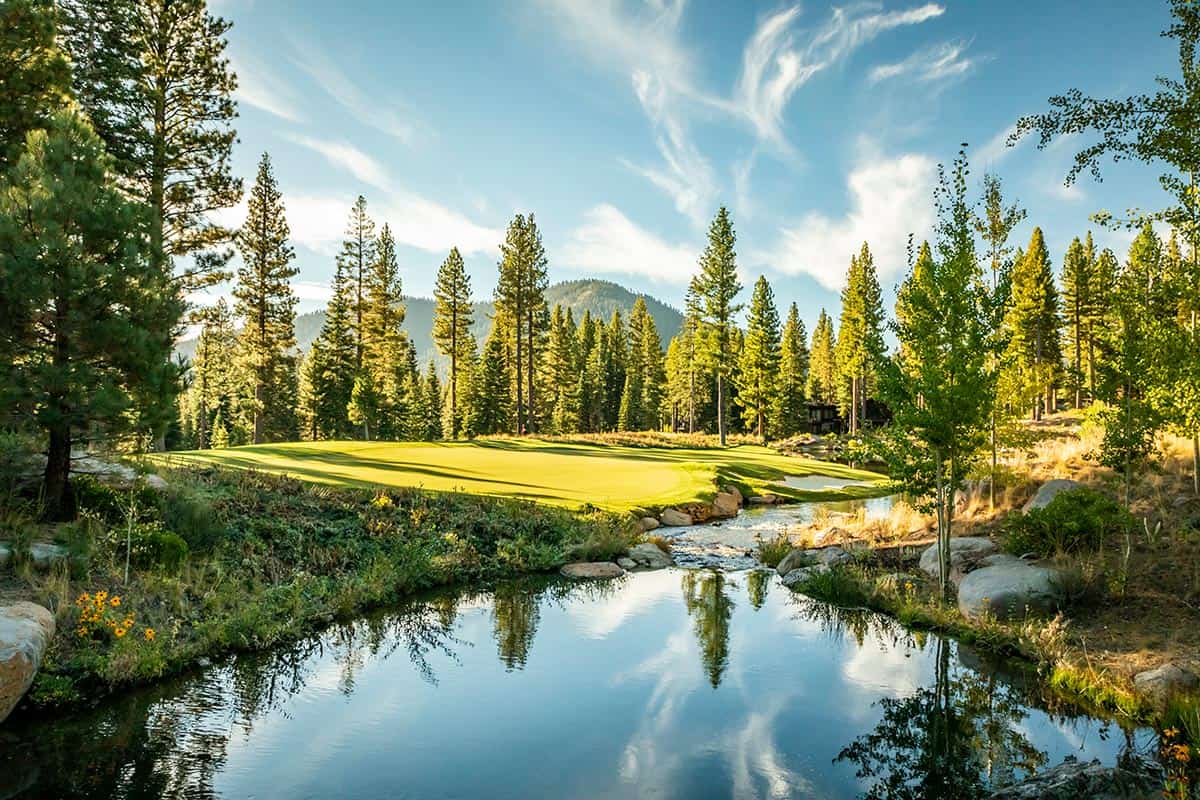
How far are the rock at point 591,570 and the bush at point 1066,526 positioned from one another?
8513 millimetres

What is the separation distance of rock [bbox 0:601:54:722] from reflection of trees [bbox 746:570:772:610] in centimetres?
1144

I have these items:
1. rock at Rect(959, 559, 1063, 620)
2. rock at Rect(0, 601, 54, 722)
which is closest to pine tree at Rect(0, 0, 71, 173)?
rock at Rect(0, 601, 54, 722)

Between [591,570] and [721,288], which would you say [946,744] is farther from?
[721,288]

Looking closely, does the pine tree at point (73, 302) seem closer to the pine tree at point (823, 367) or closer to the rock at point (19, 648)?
the rock at point (19, 648)

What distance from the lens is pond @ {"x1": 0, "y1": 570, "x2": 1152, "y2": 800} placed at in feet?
22.4

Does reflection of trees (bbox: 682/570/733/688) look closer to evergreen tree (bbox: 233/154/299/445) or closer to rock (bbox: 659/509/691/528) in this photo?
rock (bbox: 659/509/691/528)

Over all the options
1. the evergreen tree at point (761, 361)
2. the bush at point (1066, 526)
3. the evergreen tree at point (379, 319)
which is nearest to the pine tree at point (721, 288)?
the evergreen tree at point (761, 361)

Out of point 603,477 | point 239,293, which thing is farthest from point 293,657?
point 239,293

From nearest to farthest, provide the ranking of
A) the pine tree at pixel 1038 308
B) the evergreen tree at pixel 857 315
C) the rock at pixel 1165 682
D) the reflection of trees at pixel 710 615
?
the rock at pixel 1165 682
the reflection of trees at pixel 710 615
the pine tree at pixel 1038 308
the evergreen tree at pixel 857 315

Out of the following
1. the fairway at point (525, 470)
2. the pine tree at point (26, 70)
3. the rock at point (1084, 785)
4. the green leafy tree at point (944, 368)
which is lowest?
the rock at point (1084, 785)

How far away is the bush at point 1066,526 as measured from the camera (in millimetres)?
12677

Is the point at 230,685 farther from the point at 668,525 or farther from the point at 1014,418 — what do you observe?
the point at 1014,418

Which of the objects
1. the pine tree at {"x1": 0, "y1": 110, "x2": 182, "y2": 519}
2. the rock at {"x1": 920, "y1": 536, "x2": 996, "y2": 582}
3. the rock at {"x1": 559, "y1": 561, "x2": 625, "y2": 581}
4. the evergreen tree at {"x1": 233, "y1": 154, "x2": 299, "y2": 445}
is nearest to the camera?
the pine tree at {"x1": 0, "y1": 110, "x2": 182, "y2": 519}

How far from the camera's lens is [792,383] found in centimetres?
6894
